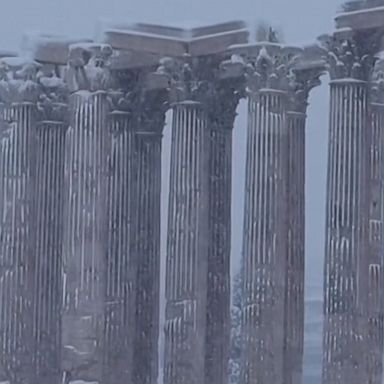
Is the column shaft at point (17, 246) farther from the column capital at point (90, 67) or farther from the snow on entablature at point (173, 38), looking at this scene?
the snow on entablature at point (173, 38)

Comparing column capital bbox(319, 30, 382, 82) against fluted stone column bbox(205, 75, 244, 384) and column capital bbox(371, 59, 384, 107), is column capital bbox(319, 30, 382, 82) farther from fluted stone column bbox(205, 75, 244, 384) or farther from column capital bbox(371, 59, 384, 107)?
fluted stone column bbox(205, 75, 244, 384)

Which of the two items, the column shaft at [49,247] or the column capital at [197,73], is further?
the column shaft at [49,247]

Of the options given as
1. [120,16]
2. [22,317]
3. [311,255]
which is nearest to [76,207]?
[22,317]

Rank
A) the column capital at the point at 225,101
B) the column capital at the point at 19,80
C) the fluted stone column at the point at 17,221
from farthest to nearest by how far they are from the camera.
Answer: the column capital at the point at 19,80 → the column capital at the point at 225,101 → the fluted stone column at the point at 17,221

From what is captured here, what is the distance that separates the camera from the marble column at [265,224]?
125 feet

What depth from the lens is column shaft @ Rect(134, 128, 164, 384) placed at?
4228cm

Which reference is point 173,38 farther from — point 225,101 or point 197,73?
point 225,101

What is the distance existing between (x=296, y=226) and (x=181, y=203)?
9.06 feet

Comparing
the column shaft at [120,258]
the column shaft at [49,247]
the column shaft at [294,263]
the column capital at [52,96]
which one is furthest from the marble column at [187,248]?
the column capital at [52,96]

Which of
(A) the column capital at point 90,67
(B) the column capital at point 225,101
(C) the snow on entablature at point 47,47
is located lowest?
(B) the column capital at point 225,101

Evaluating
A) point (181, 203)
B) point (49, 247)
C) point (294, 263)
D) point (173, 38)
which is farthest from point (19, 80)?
point (294, 263)

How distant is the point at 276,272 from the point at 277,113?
3603 millimetres

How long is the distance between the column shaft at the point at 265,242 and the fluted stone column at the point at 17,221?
217 inches

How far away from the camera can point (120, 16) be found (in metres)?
42.3
